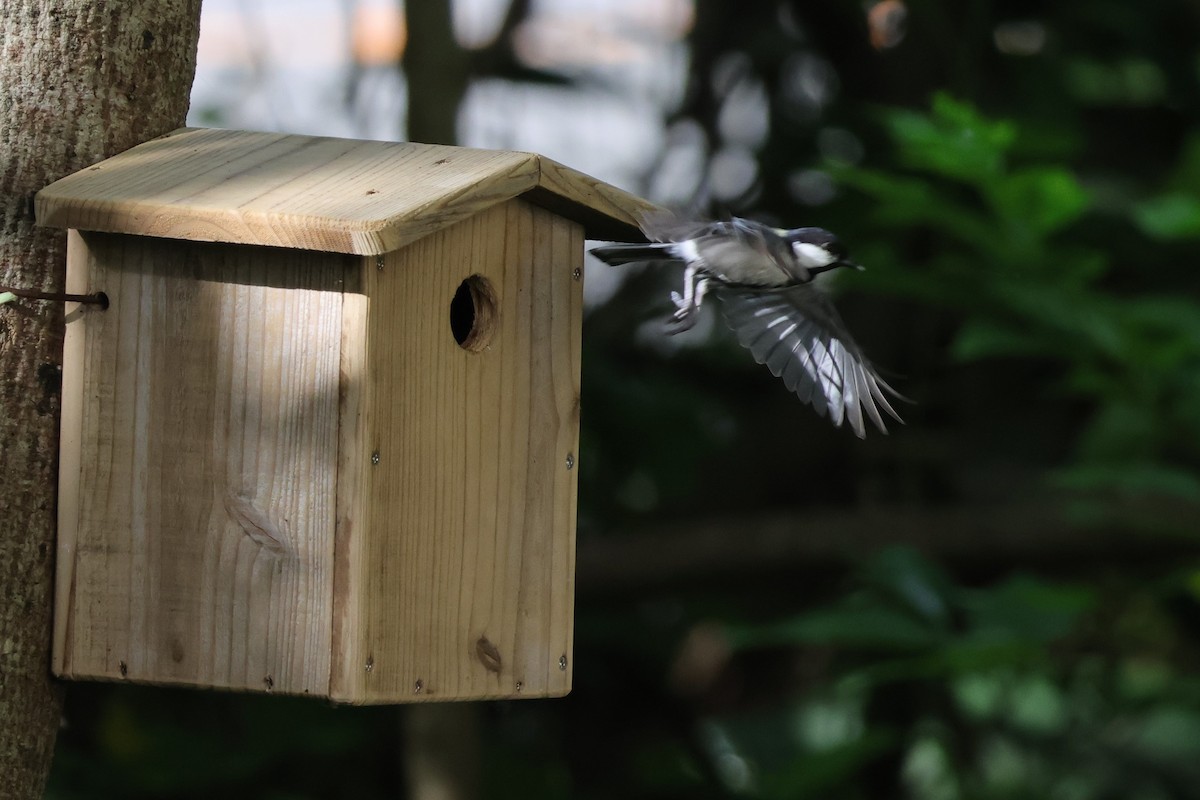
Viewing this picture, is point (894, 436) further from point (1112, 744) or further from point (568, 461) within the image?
point (568, 461)

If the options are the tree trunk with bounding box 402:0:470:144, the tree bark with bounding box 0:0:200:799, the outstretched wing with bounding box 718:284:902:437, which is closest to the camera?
the tree bark with bounding box 0:0:200:799

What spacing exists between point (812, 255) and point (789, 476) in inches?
129

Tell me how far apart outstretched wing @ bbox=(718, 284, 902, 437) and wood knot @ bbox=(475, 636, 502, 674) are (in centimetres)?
65

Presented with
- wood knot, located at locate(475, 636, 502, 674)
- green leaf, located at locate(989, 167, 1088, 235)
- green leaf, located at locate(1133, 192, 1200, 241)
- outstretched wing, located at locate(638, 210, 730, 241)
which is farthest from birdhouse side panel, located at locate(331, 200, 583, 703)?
green leaf, located at locate(1133, 192, 1200, 241)

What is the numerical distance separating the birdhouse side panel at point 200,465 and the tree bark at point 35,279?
0.11ft

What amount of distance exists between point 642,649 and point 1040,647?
6.95ft

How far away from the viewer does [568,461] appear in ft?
A: 7.33

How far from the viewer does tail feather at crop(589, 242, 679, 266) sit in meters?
2.28

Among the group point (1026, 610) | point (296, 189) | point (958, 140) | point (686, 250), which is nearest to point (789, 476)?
point (1026, 610)

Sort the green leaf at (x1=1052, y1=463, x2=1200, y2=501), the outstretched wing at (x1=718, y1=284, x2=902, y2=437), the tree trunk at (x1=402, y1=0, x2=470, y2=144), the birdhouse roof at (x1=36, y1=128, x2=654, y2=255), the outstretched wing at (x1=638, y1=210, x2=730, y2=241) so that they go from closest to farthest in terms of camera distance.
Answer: the birdhouse roof at (x1=36, y1=128, x2=654, y2=255)
the outstretched wing at (x1=638, y1=210, x2=730, y2=241)
the outstretched wing at (x1=718, y1=284, x2=902, y2=437)
the green leaf at (x1=1052, y1=463, x2=1200, y2=501)
the tree trunk at (x1=402, y1=0, x2=470, y2=144)

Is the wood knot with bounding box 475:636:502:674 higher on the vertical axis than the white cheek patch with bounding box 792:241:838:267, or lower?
lower

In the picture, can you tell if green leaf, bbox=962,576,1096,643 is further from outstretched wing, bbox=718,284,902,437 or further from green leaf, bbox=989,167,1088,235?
outstretched wing, bbox=718,284,902,437

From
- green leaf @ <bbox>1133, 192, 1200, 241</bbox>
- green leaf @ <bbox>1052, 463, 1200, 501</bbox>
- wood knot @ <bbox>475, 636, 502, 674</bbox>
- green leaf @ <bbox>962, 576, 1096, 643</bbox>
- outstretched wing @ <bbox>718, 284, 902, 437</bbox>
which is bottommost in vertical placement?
green leaf @ <bbox>962, 576, 1096, 643</bbox>

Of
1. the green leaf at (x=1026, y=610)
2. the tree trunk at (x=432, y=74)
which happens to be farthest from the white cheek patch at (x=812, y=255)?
the tree trunk at (x=432, y=74)
